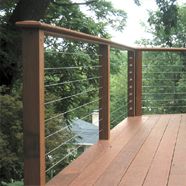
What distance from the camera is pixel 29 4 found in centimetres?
734

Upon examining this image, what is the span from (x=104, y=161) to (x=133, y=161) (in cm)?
22

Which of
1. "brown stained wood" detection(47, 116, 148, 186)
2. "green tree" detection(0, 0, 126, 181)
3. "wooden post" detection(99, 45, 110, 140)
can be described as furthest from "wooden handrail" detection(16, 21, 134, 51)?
"green tree" detection(0, 0, 126, 181)

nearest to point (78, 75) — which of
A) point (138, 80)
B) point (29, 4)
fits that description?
point (29, 4)

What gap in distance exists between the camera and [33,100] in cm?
259

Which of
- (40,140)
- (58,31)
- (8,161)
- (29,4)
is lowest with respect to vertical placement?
(8,161)

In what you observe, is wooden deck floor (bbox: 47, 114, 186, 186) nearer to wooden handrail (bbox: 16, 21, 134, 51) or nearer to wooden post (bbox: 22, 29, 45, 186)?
wooden post (bbox: 22, 29, 45, 186)

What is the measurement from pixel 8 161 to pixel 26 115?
6.57ft

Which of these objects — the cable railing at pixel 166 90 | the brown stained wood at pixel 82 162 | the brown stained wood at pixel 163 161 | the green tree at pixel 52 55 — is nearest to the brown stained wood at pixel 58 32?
the brown stained wood at pixel 82 162

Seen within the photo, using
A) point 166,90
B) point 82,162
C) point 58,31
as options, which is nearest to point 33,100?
point 58,31

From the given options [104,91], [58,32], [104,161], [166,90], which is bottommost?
[104,161]

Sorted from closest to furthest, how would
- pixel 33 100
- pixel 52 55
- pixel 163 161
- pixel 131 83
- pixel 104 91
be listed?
pixel 33 100, pixel 163 161, pixel 104 91, pixel 131 83, pixel 52 55

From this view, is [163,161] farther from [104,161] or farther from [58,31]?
Answer: [58,31]

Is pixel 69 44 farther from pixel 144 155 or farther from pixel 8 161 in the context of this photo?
pixel 144 155

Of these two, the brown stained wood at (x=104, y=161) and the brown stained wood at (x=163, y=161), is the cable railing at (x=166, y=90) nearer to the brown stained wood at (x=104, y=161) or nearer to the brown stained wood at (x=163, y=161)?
the brown stained wood at (x=104, y=161)
